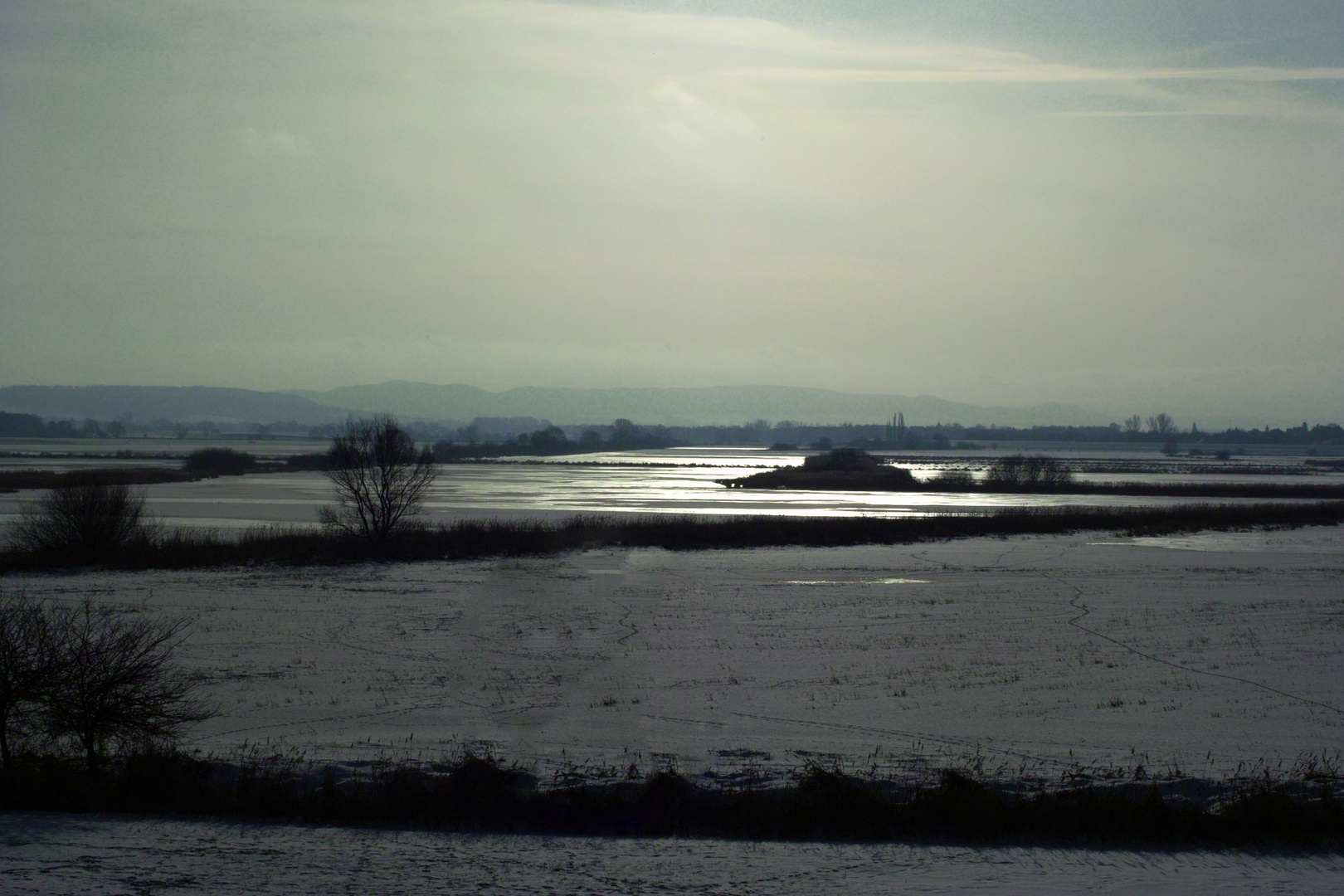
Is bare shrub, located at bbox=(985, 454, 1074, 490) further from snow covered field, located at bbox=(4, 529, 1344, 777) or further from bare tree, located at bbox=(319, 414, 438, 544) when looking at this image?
bare tree, located at bbox=(319, 414, 438, 544)

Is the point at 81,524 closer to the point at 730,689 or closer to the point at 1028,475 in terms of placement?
the point at 730,689

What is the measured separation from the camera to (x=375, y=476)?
117 feet

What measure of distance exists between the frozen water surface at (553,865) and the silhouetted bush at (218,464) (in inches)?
3560

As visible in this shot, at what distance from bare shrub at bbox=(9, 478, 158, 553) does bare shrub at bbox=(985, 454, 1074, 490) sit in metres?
61.8

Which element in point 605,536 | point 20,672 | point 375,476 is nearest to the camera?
point 20,672

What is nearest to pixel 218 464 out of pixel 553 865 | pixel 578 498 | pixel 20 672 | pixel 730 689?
pixel 578 498

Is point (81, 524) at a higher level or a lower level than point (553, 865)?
higher

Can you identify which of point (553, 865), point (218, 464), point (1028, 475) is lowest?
point (553, 865)

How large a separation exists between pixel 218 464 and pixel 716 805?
332 ft

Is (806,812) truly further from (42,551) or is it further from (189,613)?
(42,551)

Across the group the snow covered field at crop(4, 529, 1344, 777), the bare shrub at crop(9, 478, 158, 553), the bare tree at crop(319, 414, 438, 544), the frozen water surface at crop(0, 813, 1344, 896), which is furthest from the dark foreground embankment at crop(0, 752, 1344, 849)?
the bare tree at crop(319, 414, 438, 544)

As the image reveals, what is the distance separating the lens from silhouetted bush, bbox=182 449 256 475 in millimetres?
93562

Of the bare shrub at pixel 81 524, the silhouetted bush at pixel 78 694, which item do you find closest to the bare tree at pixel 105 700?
the silhouetted bush at pixel 78 694

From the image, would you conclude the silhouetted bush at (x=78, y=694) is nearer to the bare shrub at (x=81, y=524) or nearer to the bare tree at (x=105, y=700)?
the bare tree at (x=105, y=700)
